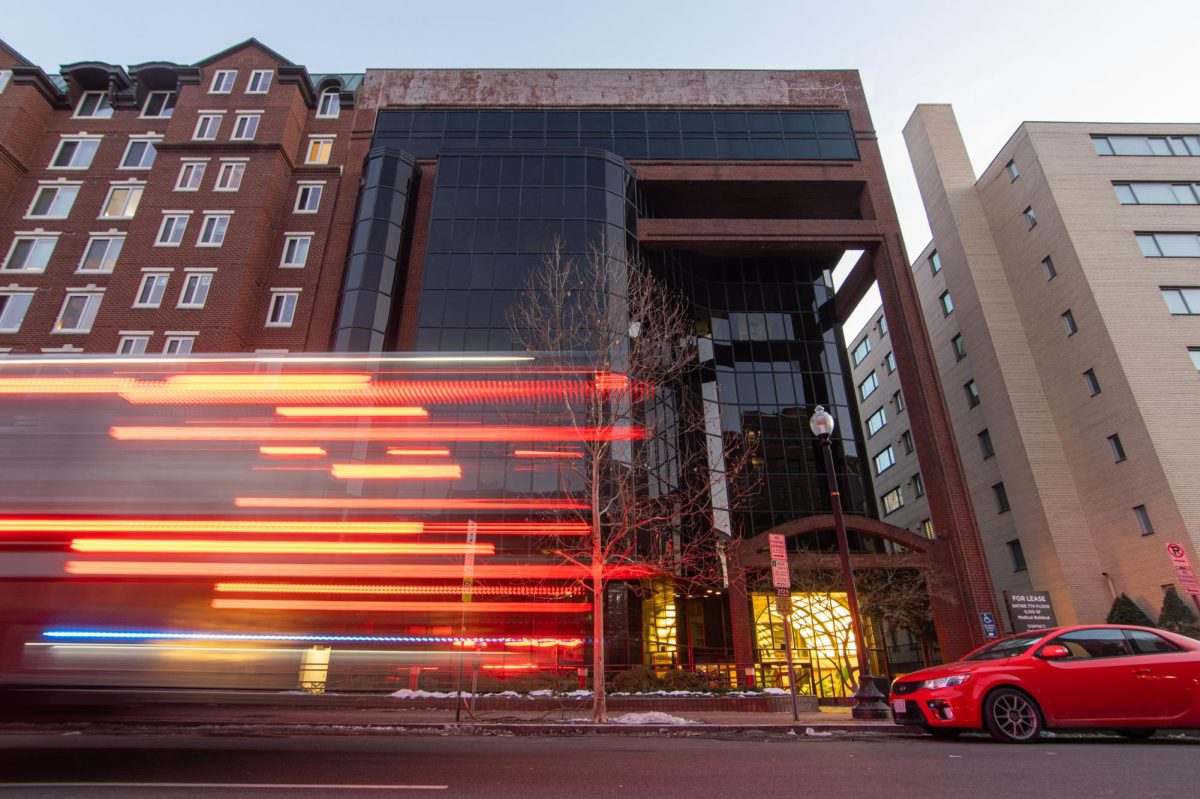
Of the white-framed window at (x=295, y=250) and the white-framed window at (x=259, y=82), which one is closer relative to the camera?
the white-framed window at (x=295, y=250)

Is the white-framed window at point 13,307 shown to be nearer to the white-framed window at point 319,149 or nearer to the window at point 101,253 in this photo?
the window at point 101,253

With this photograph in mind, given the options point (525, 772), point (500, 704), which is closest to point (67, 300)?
point (500, 704)

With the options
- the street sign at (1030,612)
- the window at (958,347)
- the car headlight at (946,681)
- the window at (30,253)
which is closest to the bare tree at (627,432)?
the car headlight at (946,681)

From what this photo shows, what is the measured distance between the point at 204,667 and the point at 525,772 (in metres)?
3.27

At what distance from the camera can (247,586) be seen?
19.8 ft

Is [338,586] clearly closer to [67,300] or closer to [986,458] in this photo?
[67,300]

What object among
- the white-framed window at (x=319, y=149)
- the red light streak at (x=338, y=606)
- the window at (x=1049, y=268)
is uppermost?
the white-framed window at (x=319, y=149)

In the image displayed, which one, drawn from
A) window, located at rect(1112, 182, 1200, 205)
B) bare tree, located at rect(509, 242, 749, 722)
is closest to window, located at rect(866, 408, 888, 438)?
window, located at rect(1112, 182, 1200, 205)

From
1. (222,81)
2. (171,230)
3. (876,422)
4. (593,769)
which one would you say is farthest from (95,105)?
(876,422)

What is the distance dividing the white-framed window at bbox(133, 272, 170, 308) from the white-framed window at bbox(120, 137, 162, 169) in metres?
8.55

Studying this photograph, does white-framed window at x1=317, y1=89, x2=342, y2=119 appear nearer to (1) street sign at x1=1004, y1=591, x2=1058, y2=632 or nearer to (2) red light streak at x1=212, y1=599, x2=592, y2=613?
(2) red light streak at x1=212, y1=599, x2=592, y2=613

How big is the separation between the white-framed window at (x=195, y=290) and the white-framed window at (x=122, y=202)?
6251 millimetres

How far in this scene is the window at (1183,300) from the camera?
85.2ft

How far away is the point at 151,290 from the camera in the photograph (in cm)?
2627
